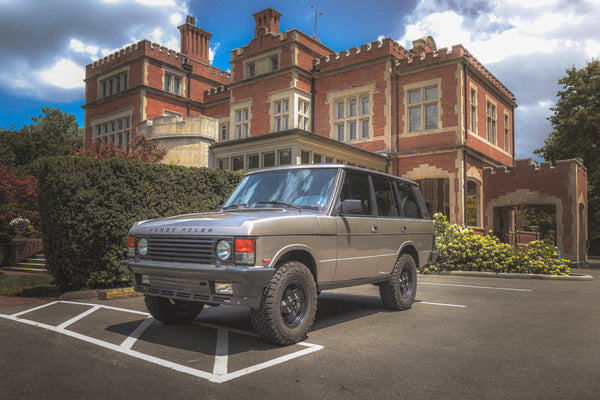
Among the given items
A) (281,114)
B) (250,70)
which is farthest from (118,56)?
(281,114)

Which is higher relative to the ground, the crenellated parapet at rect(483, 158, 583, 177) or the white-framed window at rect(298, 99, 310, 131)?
the white-framed window at rect(298, 99, 310, 131)

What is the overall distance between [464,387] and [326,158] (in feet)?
48.1

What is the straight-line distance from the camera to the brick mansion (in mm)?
18547

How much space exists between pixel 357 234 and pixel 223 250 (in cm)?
202

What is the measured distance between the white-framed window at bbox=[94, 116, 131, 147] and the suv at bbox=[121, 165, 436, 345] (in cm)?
2333

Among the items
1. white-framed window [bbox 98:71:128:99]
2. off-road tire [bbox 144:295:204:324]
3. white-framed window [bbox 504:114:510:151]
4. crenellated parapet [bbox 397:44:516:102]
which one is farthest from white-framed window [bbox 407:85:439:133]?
white-framed window [bbox 98:71:128:99]

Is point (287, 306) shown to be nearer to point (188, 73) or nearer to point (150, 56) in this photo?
point (150, 56)

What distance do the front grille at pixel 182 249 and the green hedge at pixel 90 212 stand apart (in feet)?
13.1

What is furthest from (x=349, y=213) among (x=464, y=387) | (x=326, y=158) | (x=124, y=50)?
(x=124, y=50)

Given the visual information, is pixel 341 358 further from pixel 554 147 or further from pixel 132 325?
pixel 554 147

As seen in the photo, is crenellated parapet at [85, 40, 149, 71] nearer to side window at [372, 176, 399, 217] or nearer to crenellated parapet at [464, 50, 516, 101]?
crenellated parapet at [464, 50, 516, 101]

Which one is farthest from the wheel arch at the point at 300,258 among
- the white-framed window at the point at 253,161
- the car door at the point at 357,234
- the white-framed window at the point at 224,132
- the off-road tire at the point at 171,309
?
the white-framed window at the point at 224,132

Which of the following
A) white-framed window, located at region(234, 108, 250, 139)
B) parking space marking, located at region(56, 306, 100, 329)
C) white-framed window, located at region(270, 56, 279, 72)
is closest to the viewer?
parking space marking, located at region(56, 306, 100, 329)

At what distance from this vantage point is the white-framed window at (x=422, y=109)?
19.9 meters
